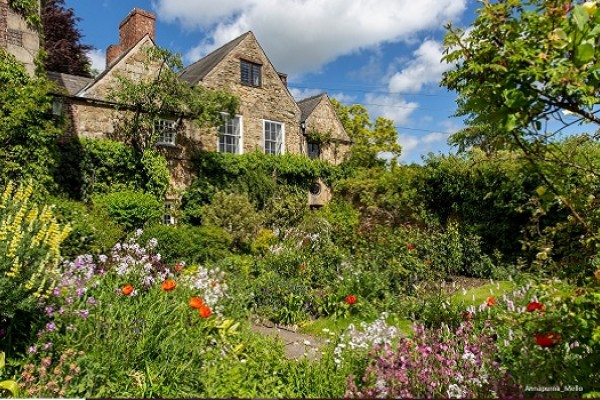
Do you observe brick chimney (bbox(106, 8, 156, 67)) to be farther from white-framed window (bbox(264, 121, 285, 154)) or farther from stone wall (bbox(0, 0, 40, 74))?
stone wall (bbox(0, 0, 40, 74))

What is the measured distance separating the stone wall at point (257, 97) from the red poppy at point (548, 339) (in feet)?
49.8

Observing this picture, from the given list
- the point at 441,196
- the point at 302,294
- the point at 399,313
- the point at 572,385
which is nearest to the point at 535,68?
the point at 572,385

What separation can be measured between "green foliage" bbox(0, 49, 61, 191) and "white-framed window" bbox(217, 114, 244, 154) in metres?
7.28

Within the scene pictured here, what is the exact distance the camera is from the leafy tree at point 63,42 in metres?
22.4

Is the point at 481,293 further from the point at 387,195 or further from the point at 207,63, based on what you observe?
the point at 207,63

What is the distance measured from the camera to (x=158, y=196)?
47.7ft

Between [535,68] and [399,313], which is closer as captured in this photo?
[535,68]

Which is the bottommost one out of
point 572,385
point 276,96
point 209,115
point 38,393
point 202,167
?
point 38,393

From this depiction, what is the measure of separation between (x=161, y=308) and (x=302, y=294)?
327 centimetres

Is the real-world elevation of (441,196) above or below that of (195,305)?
above

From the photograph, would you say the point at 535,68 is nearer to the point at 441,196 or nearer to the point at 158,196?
the point at 441,196

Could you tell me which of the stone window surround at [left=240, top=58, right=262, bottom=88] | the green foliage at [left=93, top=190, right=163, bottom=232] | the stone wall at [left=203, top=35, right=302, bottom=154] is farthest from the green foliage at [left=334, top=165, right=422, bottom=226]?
the green foliage at [left=93, top=190, right=163, bottom=232]

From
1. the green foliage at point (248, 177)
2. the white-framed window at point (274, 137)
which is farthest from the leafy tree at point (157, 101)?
the white-framed window at point (274, 137)

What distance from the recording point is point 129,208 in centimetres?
1255
